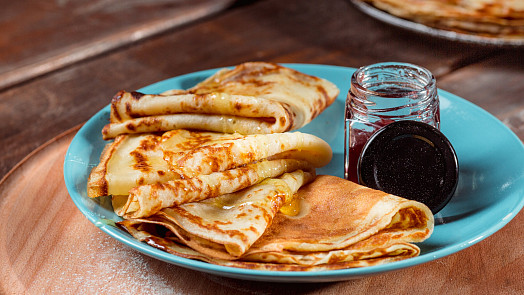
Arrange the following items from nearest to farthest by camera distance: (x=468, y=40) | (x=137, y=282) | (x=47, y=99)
Answer: (x=137, y=282)
(x=468, y=40)
(x=47, y=99)

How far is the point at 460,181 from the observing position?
1762mm

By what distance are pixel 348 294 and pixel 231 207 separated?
0.39 m

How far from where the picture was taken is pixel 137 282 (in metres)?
1.48

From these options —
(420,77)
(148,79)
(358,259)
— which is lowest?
(148,79)

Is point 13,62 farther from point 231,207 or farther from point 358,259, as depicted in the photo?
point 358,259

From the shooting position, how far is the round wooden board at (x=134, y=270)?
4.72 ft

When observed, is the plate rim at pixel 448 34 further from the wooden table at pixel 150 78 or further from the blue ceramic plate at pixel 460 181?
the blue ceramic plate at pixel 460 181

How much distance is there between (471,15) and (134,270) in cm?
220

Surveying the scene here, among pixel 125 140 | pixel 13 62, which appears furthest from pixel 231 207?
pixel 13 62

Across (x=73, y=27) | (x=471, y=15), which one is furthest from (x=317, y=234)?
(x=73, y=27)

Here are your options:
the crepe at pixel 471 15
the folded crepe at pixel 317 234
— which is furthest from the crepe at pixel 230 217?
the crepe at pixel 471 15

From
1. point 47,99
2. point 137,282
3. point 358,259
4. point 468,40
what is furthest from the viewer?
point 47,99

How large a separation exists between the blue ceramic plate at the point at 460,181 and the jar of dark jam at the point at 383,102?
0.14m

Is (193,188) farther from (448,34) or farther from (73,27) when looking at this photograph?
(73,27)
